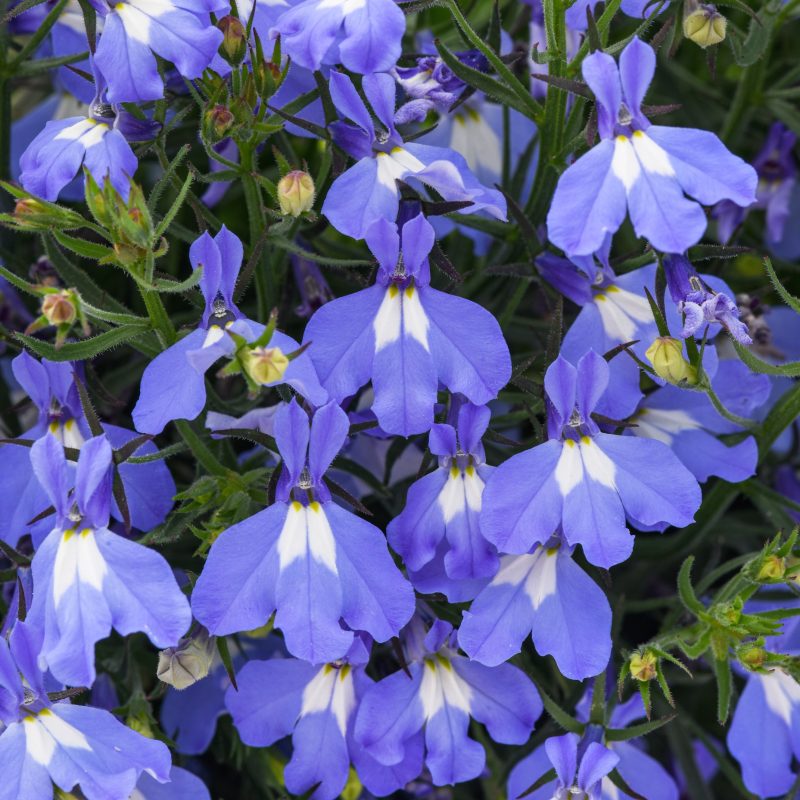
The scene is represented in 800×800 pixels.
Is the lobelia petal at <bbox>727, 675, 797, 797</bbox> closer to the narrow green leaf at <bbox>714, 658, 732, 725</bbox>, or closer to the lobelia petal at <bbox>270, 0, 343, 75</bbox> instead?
the narrow green leaf at <bbox>714, 658, 732, 725</bbox>

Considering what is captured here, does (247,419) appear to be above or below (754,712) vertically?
above

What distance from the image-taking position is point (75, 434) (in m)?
0.91

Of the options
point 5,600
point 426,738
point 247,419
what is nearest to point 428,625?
point 426,738

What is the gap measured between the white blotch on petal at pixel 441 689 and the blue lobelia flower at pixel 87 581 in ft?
0.70

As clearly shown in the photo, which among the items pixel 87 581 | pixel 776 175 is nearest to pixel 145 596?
pixel 87 581

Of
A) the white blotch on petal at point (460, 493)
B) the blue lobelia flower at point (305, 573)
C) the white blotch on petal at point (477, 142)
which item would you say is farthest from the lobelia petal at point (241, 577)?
the white blotch on petal at point (477, 142)

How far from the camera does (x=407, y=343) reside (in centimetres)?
80

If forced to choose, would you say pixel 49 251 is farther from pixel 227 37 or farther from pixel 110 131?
pixel 227 37

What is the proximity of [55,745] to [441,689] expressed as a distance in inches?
10.4

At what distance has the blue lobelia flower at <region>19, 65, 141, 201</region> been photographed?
798mm

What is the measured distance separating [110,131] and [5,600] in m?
0.38

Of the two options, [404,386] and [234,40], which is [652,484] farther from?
[234,40]

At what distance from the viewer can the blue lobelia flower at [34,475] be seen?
87 cm

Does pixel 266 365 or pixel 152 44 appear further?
pixel 152 44
